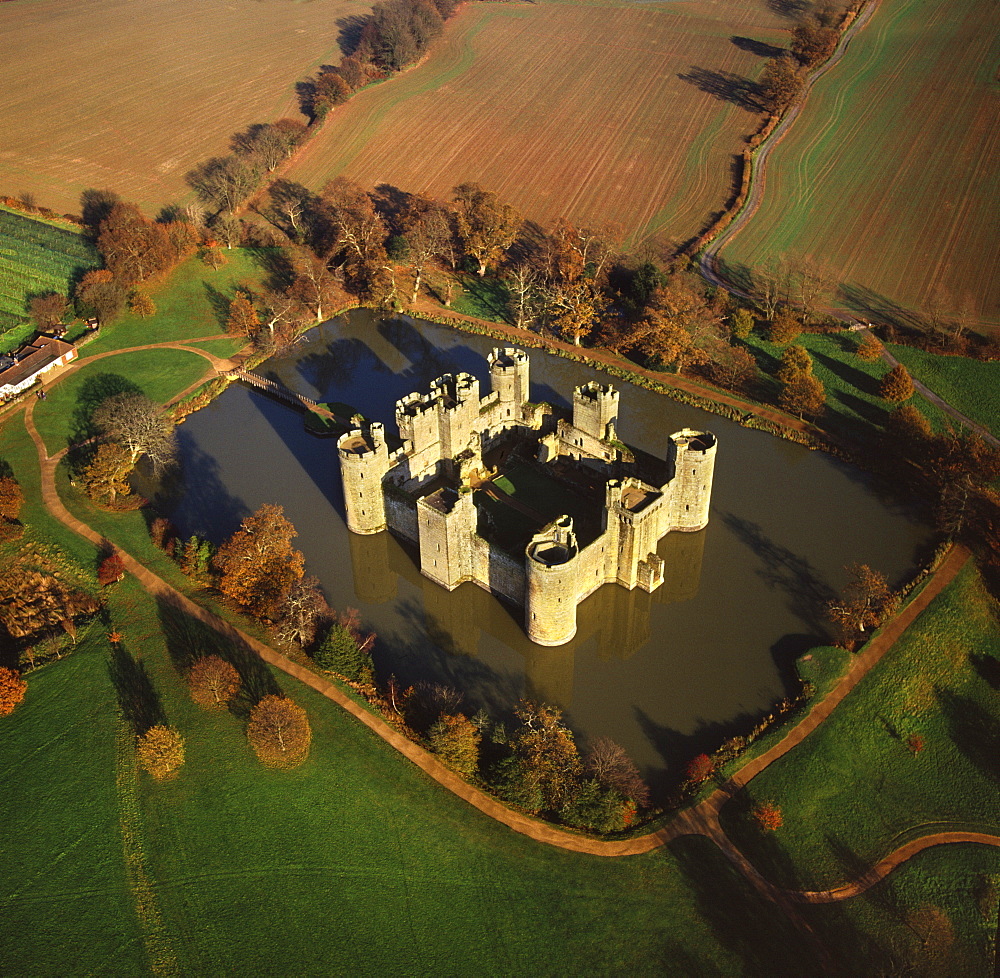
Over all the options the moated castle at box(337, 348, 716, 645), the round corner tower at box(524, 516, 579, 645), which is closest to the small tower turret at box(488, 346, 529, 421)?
the moated castle at box(337, 348, 716, 645)

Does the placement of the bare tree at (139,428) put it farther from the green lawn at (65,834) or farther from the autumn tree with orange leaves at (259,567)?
the green lawn at (65,834)

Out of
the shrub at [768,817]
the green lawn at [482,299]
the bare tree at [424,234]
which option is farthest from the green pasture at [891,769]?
the bare tree at [424,234]

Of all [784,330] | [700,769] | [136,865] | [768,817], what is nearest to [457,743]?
[700,769]

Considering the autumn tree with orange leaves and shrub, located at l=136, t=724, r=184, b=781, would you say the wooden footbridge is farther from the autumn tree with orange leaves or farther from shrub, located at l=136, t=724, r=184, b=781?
shrub, located at l=136, t=724, r=184, b=781

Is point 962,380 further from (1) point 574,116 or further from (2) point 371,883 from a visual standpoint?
(1) point 574,116

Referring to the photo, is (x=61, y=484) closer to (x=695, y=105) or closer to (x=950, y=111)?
(x=695, y=105)

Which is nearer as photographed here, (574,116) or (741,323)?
(741,323)

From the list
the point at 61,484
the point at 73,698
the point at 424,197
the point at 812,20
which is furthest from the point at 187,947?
the point at 812,20
